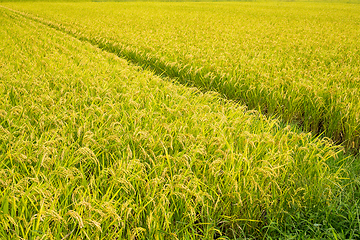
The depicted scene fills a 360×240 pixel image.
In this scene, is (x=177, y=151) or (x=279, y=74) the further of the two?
(x=279, y=74)

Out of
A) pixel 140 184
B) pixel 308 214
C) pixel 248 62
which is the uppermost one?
pixel 248 62

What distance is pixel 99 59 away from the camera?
610 centimetres

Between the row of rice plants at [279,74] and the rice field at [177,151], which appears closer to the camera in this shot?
the rice field at [177,151]

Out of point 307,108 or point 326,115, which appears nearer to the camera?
point 326,115

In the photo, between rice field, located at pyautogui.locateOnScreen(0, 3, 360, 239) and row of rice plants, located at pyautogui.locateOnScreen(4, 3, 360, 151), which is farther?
row of rice plants, located at pyautogui.locateOnScreen(4, 3, 360, 151)

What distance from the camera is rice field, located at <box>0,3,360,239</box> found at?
5.73ft

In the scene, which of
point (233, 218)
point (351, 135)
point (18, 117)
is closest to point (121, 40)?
point (18, 117)

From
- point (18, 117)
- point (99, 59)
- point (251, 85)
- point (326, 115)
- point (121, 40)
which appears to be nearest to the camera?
point (18, 117)

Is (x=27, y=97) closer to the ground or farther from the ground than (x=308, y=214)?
farther from the ground

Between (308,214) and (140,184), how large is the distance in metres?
1.26

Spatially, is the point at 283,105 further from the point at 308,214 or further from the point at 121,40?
the point at 121,40

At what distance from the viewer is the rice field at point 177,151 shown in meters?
1.75

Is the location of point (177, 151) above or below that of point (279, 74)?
below

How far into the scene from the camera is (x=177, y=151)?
232 centimetres
